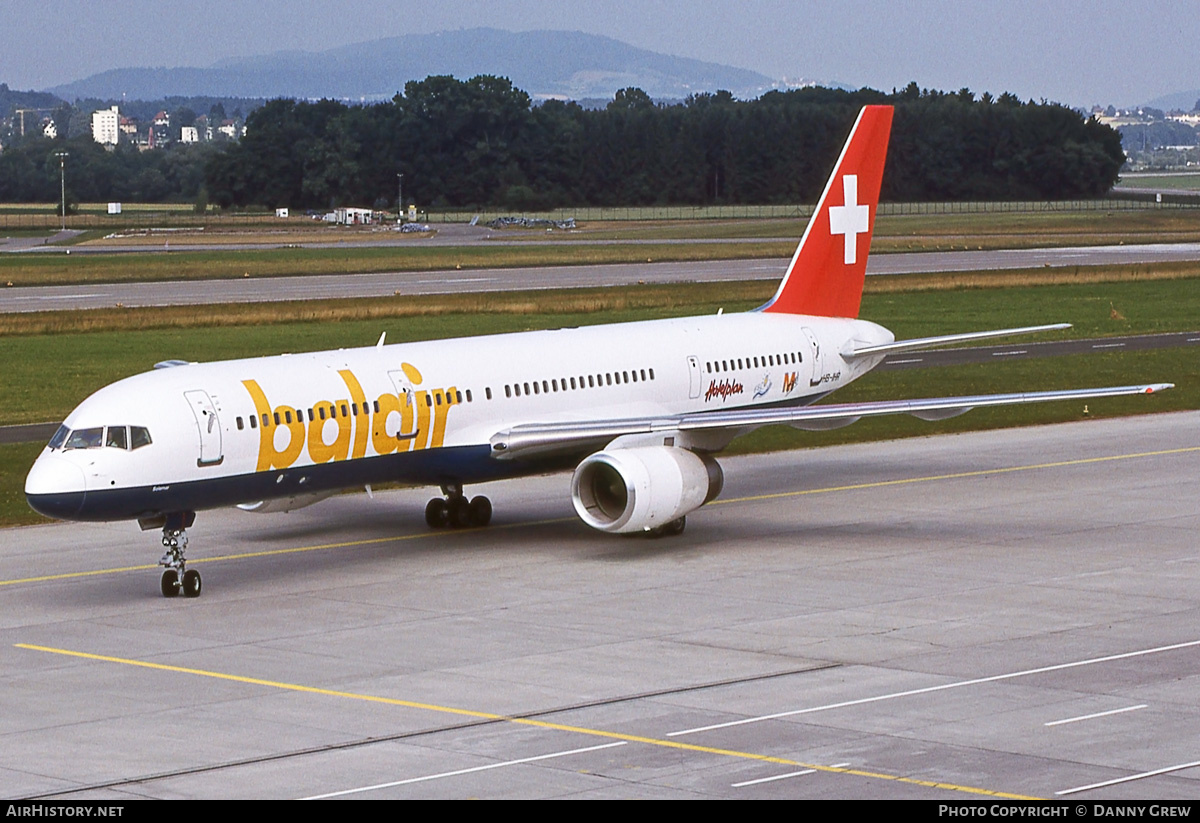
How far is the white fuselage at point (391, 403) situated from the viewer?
3045 cm

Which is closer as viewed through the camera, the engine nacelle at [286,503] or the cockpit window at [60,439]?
the cockpit window at [60,439]

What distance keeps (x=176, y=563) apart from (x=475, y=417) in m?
7.00

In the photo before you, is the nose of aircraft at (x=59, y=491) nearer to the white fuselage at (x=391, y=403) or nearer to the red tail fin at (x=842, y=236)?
the white fuselage at (x=391, y=403)

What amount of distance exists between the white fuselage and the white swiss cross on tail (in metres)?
2.65

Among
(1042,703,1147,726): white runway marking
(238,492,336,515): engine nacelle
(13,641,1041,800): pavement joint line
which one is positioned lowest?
(13,641,1041,800): pavement joint line

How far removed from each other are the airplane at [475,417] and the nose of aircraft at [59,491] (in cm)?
3

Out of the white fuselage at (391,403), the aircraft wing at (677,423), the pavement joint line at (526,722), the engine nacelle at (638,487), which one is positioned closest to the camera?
the pavement joint line at (526,722)

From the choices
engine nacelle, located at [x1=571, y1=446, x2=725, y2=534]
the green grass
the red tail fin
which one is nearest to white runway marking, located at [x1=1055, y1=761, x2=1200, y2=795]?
engine nacelle, located at [x1=571, y1=446, x2=725, y2=534]

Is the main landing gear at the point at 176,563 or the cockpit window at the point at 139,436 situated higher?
the cockpit window at the point at 139,436

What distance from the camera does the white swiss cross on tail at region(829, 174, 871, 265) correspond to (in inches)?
1762

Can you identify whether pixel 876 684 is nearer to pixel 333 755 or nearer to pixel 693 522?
pixel 333 755

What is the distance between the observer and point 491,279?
380ft

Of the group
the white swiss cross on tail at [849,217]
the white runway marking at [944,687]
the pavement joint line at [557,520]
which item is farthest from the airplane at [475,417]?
the white runway marking at [944,687]

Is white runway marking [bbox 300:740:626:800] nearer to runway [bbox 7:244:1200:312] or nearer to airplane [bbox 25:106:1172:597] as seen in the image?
airplane [bbox 25:106:1172:597]
